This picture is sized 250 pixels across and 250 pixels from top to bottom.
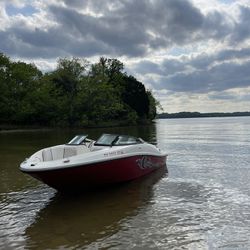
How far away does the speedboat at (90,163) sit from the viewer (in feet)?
34.7

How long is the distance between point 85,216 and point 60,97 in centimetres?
6692

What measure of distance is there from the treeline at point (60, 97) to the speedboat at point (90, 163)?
54.8m

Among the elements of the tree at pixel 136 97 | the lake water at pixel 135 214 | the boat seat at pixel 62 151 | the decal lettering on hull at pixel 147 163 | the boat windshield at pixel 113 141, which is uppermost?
the tree at pixel 136 97

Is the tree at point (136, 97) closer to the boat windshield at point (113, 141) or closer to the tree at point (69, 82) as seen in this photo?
the tree at point (69, 82)

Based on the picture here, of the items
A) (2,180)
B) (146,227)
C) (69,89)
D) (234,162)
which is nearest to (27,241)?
(146,227)

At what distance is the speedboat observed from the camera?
10.6 m

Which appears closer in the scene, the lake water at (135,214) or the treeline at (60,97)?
the lake water at (135,214)

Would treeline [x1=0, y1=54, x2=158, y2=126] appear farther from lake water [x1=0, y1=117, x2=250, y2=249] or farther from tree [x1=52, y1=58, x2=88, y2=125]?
lake water [x1=0, y1=117, x2=250, y2=249]

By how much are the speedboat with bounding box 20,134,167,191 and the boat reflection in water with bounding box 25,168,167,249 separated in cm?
Result: 46

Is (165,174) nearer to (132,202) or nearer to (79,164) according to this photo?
(132,202)

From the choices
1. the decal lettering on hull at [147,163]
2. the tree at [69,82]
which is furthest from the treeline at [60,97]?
the decal lettering on hull at [147,163]

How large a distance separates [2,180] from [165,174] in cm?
647

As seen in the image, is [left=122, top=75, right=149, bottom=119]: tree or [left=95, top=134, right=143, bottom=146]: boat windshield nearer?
[left=95, top=134, right=143, bottom=146]: boat windshield

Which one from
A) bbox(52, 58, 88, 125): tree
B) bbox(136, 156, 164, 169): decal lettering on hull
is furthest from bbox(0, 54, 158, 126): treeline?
bbox(136, 156, 164, 169): decal lettering on hull
